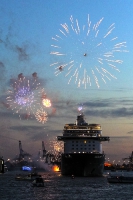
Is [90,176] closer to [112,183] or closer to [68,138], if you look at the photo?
[68,138]

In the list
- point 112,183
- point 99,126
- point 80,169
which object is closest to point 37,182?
point 112,183

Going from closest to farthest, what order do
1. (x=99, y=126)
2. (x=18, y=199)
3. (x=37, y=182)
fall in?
(x=18, y=199), (x=37, y=182), (x=99, y=126)

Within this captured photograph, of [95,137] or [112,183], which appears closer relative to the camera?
[112,183]

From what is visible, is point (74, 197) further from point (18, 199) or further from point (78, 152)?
point (78, 152)

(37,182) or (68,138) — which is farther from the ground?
(68,138)

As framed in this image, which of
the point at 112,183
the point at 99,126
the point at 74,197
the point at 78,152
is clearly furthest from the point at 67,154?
the point at 74,197

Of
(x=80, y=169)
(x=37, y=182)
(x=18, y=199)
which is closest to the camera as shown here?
(x=18, y=199)
